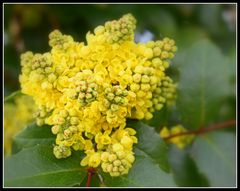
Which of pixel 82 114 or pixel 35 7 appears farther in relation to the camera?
pixel 35 7

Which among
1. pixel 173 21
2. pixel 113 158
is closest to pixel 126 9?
pixel 173 21

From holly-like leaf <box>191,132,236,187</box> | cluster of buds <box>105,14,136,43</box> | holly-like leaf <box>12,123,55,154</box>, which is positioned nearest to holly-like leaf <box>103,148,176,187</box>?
holly-like leaf <box>12,123,55,154</box>

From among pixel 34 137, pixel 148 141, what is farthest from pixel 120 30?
pixel 34 137

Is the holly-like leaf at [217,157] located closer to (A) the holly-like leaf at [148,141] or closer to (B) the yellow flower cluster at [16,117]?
(A) the holly-like leaf at [148,141]

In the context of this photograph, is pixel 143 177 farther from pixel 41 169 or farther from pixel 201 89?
pixel 201 89

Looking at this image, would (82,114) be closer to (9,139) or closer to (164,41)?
(164,41)

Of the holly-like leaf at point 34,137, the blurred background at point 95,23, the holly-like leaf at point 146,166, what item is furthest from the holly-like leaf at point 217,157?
the holly-like leaf at point 34,137
